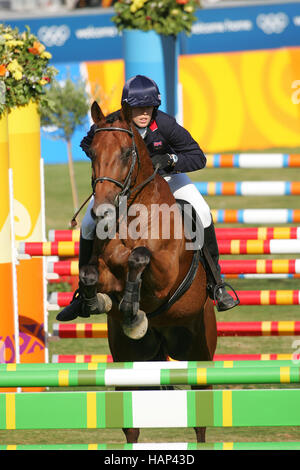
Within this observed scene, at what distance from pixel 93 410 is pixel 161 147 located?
2.05 m

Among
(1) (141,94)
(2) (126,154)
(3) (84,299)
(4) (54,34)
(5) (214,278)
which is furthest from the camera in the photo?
(4) (54,34)

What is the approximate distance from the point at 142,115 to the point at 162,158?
285 millimetres

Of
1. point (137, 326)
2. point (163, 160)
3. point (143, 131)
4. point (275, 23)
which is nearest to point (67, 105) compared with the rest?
point (275, 23)

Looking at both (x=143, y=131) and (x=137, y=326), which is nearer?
(x=137, y=326)

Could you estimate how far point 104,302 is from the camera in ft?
16.3

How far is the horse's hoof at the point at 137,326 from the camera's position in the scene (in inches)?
188

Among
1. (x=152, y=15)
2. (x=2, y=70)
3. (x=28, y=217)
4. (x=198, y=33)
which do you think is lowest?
(x=28, y=217)

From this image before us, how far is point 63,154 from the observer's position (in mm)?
24594

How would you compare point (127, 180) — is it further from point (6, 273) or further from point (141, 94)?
point (6, 273)

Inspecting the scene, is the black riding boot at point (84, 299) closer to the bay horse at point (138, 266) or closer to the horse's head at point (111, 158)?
the bay horse at point (138, 266)

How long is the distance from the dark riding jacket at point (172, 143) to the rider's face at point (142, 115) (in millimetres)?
99

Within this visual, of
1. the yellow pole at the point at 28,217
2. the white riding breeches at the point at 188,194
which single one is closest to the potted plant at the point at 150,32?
the yellow pole at the point at 28,217
